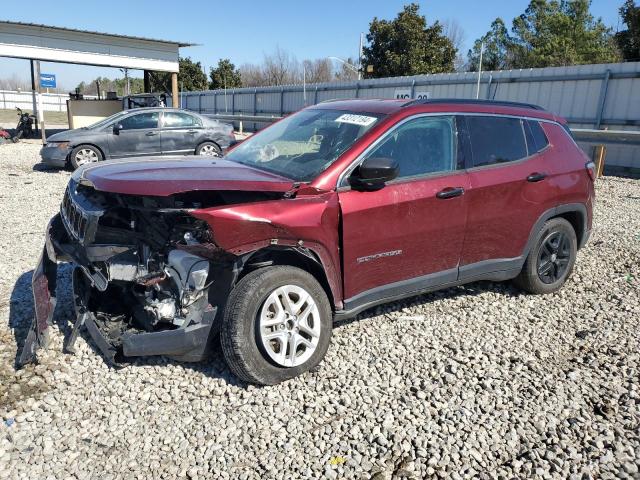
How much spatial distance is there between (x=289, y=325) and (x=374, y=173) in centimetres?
118

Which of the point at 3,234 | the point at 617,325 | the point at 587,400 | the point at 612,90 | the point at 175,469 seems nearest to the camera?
the point at 175,469

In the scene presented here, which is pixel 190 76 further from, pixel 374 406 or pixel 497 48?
pixel 374 406

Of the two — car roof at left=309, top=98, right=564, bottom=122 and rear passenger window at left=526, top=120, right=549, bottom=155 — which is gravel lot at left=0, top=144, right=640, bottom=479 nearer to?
rear passenger window at left=526, top=120, right=549, bottom=155

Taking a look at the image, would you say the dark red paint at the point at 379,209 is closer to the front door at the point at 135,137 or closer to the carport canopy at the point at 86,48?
the front door at the point at 135,137

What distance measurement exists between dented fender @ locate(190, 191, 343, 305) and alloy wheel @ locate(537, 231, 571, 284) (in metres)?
2.41

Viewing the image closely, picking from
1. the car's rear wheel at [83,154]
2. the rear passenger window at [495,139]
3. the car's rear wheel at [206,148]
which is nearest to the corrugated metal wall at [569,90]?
the car's rear wheel at [206,148]

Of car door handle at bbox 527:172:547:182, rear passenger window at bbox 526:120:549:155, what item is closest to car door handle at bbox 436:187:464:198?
car door handle at bbox 527:172:547:182

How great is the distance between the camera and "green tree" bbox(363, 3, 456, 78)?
110 ft

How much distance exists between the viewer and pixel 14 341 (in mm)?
3986

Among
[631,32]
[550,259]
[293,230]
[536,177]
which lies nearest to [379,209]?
[293,230]

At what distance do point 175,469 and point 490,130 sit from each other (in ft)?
11.9

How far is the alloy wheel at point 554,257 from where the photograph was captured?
16.3 ft

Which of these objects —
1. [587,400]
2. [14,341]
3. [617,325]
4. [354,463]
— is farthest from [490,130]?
[14,341]

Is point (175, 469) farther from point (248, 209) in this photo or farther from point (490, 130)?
point (490, 130)
